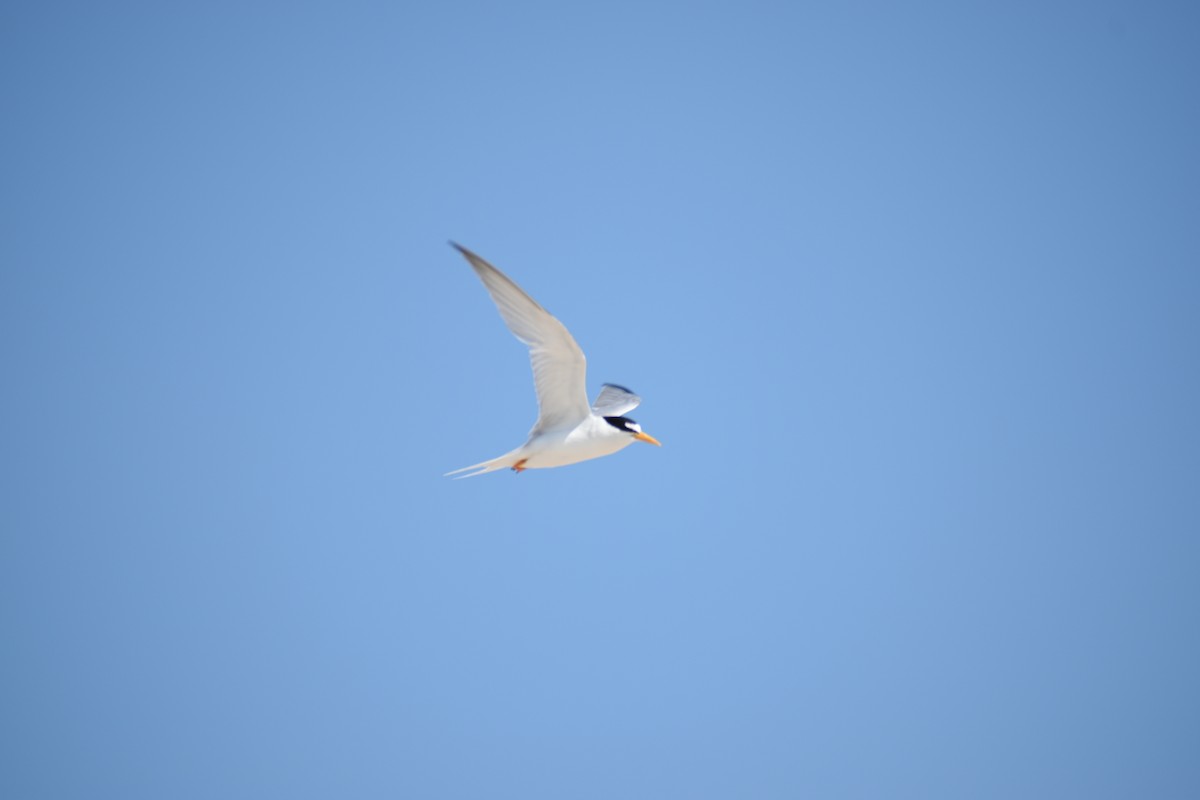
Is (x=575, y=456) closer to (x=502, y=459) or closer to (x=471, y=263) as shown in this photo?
(x=502, y=459)

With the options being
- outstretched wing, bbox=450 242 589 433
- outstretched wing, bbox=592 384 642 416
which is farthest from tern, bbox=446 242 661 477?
outstretched wing, bbox=592 384 642 416

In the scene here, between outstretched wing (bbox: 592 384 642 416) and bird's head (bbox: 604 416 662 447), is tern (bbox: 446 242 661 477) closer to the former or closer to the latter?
bird's head (bbox: 604 416 662 447)

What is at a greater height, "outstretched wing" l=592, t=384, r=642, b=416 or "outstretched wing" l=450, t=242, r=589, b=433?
"outstretched wing" l=592, t=384, r=642, b=416

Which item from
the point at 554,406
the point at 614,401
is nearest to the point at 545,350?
the point at 554,406

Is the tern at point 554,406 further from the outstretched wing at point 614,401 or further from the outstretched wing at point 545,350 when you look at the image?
the outstretched wing at point 614,401

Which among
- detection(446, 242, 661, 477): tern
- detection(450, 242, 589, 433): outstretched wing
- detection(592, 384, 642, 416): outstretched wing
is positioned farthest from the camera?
detection(592, 384, 642, 416): outstretched wing

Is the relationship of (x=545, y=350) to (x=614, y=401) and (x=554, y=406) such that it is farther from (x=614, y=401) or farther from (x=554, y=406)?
(x=614, y=401)

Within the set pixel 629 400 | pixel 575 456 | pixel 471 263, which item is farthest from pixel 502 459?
pixel 629 400
